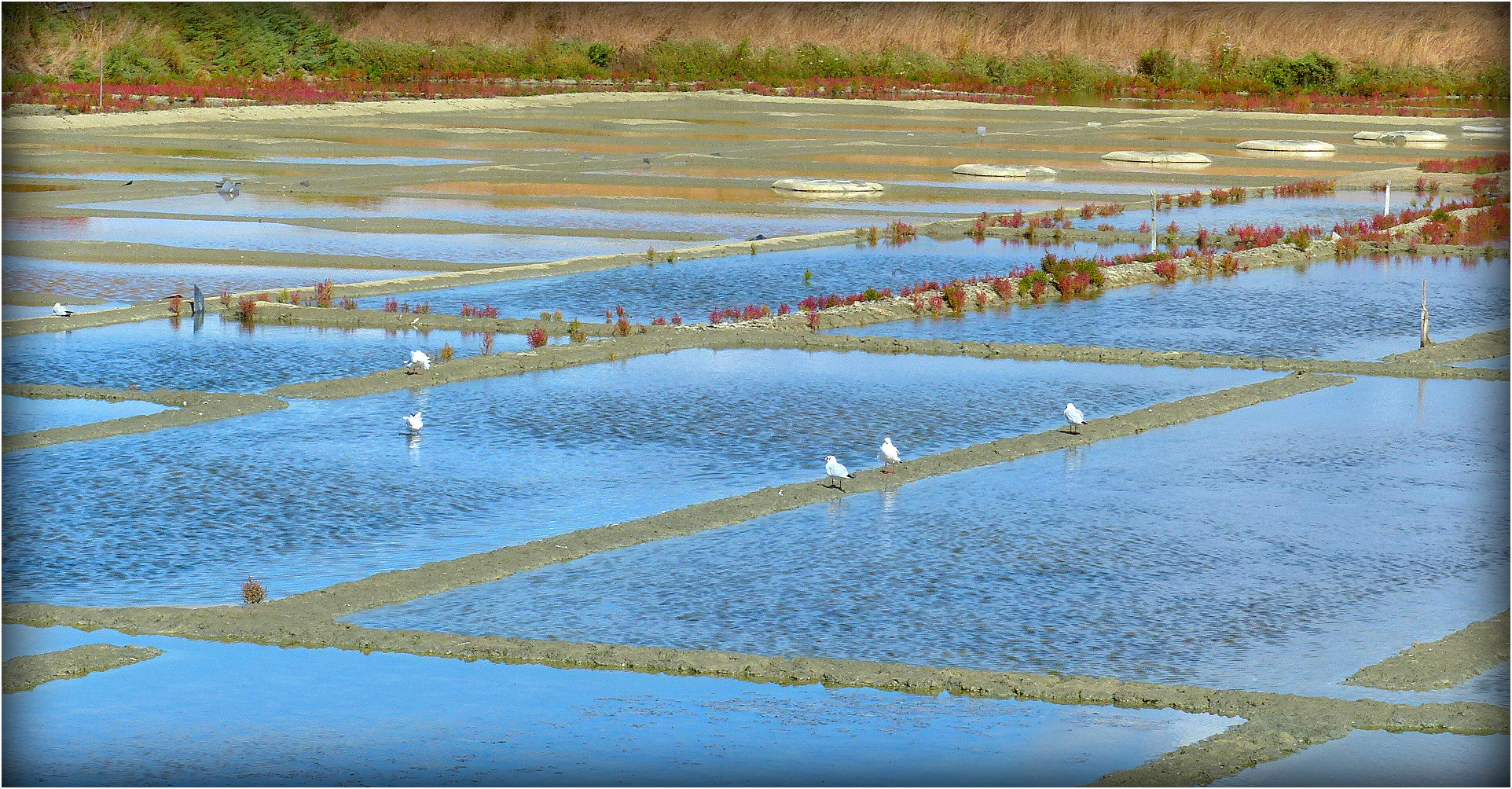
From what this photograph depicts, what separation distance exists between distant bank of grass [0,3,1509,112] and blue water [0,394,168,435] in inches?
1610

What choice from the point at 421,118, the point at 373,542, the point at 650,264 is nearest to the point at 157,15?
the point at 421,118

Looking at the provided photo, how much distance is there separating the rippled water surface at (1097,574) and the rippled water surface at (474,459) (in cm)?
107

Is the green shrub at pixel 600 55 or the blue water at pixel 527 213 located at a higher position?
the green shrub at pixel 600 55

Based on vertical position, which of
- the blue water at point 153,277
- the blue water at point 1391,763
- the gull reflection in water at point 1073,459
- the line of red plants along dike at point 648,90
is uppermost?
the line of red plants along dike at point 648,90

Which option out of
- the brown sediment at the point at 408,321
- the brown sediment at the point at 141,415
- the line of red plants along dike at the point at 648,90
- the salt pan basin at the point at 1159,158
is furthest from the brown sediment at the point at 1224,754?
the line of red plants along dike at the point at 648,90

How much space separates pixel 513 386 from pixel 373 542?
223 inches

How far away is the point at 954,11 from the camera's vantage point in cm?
9425

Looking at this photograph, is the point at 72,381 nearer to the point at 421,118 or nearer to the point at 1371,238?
the point at 1371,238

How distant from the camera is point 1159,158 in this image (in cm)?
4500

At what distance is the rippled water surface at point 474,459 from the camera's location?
11.9 m

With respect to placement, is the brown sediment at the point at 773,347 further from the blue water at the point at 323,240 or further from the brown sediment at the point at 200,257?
the blue water at the point at 323,240

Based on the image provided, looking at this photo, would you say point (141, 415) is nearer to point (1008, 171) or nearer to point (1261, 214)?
point (1261, 214)

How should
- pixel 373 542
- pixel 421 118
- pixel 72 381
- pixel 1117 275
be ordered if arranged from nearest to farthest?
pixel 373 542, pixel 72 381, pixel 1117 275, pixel 421 118

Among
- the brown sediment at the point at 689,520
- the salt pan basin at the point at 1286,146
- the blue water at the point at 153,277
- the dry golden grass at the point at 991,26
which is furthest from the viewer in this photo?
the dry golden grass at the point at 991,26
